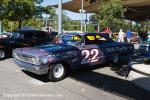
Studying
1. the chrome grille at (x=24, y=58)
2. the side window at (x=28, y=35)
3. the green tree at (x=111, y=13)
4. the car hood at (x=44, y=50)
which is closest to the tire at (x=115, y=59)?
the car hood at (x=44, y=50)

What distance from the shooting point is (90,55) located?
34.4ft

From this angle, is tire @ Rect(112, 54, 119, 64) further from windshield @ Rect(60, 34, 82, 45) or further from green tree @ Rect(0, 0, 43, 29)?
green tree @ Rect(0, 0, 43, 29)

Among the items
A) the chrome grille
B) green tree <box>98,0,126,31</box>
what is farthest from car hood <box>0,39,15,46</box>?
green tree <box>98,0,126,31</box>

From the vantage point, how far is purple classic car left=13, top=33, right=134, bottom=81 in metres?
9.01

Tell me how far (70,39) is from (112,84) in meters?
2.82

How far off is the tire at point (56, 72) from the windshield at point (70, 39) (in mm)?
1279

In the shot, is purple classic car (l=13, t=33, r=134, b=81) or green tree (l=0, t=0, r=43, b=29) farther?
green tree (l=0, t=0, r=43, b=29)

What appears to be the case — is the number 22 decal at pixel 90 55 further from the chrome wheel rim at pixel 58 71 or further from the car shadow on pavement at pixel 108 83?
the chrome wheel rim at pixel 58 71

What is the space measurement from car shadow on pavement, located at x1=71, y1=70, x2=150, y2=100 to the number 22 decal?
19.4 inches

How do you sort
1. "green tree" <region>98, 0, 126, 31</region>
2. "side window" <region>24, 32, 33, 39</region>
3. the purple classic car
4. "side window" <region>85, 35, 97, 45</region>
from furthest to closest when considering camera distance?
1. "green tree" <region>98, 0, 126, 31</region>
2. "side window" <region>24, 32, 33, 39</region>
3. "side window" <region>85, 35, 97, 45</region>
4. the purple classic car

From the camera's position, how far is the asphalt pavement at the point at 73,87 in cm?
751

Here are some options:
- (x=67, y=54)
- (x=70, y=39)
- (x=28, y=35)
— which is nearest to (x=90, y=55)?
(x=70, y=39)

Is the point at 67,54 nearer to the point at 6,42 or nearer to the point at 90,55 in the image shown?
the point at 90,55

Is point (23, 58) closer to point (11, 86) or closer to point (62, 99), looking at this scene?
point (11, 86)
